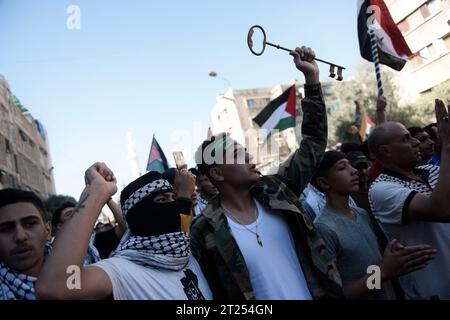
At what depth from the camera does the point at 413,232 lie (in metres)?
2.61

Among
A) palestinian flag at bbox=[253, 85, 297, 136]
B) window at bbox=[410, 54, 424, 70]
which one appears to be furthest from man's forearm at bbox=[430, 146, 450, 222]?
window at bbox=[410, 54, 424, 70]

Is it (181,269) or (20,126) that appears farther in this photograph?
(20,126)

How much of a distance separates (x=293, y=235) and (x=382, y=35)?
4.66 m

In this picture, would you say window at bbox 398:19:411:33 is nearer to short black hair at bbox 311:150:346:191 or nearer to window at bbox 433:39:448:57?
window at bbox 433:39:448:57

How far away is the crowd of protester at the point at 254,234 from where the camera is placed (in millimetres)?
1733

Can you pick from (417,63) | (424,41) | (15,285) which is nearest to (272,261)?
(15,285)

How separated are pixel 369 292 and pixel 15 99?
38.7 meters

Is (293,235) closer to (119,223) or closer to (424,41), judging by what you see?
(119,223)
